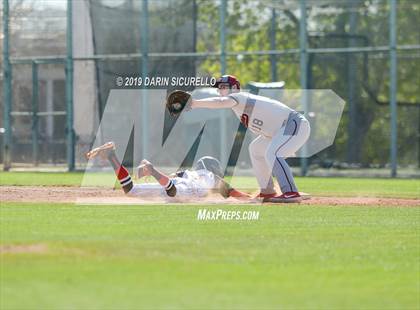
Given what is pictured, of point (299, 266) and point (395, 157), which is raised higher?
point (299, 266)

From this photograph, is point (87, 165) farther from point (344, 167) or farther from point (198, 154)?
point (344, 167)

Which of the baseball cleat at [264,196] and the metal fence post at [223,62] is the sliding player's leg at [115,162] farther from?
the metal fence post at [223,62]

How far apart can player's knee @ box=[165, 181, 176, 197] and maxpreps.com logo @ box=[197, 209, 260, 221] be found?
136 centimetres

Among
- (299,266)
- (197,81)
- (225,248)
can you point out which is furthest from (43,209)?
(197,81)

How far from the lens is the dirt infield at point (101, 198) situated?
1619 centimetres

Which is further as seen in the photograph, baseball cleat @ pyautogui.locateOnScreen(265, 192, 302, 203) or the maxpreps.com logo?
baseball cleat @ pyautogui.locateOnScreen(265, 192, 302, 203)

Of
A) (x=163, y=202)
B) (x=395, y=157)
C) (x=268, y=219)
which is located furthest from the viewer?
(x=395, y=157)

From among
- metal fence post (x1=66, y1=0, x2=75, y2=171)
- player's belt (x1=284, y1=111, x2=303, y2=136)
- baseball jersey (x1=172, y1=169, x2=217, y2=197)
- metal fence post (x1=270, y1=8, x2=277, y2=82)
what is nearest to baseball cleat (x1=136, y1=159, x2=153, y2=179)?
baseball jersey (x1=172, y1=169, x2=217, y2=197)

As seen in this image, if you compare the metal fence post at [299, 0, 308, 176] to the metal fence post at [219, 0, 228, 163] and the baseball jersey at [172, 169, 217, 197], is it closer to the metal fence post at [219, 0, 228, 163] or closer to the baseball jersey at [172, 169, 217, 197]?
the metal fence post at [219, 0, 228, 163]

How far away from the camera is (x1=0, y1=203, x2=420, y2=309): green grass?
26.6 ft

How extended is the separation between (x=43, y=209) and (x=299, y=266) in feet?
19.3

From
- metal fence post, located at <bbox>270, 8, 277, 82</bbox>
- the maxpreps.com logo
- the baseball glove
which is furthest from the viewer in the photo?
metal fence post, located at <bbox>270, 8, 277, 82</bbox>

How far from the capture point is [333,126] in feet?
89.6

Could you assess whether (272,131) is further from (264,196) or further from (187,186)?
(187,186)
